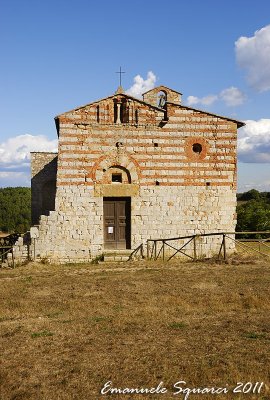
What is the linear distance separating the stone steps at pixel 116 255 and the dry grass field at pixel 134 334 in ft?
11.9

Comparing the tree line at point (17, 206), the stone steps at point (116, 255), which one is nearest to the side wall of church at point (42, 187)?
the stone steps at point (116, 255)

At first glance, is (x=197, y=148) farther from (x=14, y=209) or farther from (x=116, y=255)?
(x=14, y=209)

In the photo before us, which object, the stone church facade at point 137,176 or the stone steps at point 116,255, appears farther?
the stone church facade at point 137,176

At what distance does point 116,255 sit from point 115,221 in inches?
60.7

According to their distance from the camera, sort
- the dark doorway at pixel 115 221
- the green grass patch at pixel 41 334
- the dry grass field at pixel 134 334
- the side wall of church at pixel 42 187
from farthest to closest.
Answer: the side wall of church at pixel 42 187, the dark doorway at pixel 115 221, the green grass patch at pixel 41 334, the dry grass field at pixel 134 334

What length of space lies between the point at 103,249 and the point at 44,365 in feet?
39.7

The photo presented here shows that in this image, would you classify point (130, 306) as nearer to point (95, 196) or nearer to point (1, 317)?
point (1, 317)

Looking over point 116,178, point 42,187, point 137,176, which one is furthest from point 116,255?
point 42,187

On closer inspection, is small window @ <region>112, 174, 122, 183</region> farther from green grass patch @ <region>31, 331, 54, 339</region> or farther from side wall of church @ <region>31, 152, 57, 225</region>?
green grass patch @ <region>31, 331, 54, 339</region>

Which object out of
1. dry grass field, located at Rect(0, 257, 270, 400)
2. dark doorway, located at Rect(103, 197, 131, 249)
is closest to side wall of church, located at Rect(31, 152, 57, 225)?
dark doorway, located at Rect(103, 197, 131, 249)

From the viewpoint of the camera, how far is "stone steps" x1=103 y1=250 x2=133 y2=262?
18.0m

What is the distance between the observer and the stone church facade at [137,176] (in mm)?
18500

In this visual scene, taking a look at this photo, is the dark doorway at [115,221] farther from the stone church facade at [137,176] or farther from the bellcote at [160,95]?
the bellcote at [160,95]

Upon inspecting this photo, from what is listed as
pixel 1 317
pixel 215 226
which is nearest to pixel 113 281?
pixel 1 317
